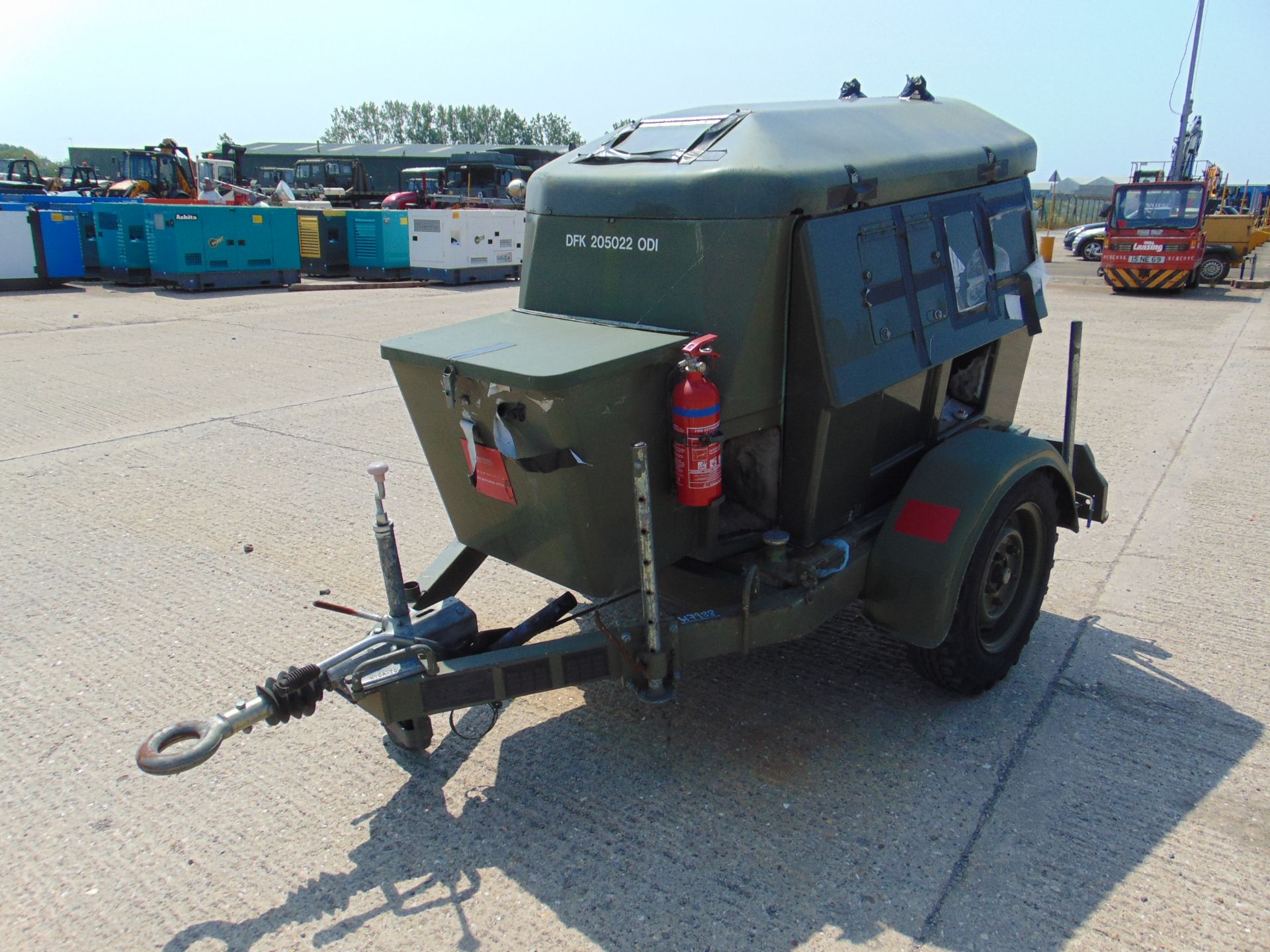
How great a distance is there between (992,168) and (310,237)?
57.9ft

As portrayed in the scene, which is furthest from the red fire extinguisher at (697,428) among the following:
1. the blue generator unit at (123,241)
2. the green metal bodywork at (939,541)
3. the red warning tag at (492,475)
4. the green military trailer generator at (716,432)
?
the blue generator unit at (123,241)

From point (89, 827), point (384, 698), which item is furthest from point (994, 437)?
point (89, 827)

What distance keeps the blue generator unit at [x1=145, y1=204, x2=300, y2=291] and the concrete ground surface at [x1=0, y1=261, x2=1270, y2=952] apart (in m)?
11.0

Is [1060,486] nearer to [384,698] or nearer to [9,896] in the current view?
[384,698]

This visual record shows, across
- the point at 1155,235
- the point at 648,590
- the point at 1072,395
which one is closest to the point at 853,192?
the point at 648,590

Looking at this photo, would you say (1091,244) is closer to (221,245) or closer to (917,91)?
(221,245)

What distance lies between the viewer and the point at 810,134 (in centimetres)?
317

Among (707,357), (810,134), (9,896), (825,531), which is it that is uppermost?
(810,134)

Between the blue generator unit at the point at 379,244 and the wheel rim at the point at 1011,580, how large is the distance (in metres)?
16.3

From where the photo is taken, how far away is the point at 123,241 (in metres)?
16.1

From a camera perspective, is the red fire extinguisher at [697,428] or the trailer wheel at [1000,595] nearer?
the red fire extinguisher at [697,428]

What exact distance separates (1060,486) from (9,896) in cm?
390

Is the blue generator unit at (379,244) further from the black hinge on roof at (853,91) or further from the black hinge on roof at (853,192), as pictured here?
the black hinge on roof at (853,192)

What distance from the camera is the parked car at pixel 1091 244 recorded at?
27.5 m
